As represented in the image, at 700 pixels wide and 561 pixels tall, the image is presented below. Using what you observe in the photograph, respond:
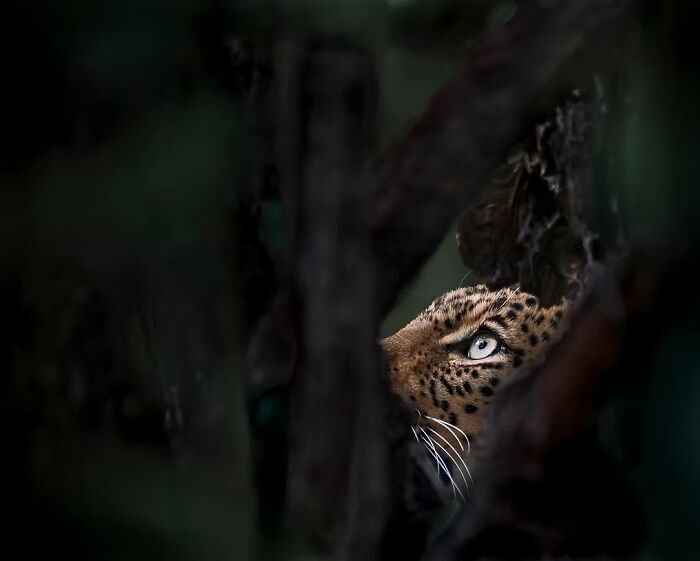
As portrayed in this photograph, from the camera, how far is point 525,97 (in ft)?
1.79

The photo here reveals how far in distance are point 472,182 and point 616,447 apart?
0.67 ft

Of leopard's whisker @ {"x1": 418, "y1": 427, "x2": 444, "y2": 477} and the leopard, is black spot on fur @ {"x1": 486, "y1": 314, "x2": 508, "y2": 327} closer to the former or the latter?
the leopard

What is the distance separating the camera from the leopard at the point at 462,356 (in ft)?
1.99

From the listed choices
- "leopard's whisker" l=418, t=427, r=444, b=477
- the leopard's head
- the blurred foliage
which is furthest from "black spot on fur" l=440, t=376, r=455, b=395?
the blurred foliage

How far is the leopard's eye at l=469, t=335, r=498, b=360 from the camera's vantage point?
0.89m

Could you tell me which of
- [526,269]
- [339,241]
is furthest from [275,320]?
[526,269]

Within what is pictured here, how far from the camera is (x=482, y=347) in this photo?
0.92m

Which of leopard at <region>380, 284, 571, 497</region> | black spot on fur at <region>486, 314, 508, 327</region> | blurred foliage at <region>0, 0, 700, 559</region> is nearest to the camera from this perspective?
blurred foliage at <region>0, 0, 700, 559</region>

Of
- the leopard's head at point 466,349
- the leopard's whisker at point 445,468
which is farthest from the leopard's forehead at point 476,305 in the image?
the leopard's whisker at point 445,468

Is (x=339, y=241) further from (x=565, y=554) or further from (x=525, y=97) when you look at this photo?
(x=565, y=554)

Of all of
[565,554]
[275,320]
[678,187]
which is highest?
[678,187]

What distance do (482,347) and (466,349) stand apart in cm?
3

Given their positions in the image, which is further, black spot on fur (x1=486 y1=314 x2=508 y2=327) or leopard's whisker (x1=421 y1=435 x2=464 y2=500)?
black spot on fur (x1=486 y1=314 x2=508 y2=327)

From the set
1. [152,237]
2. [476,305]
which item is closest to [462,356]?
[476,305]
